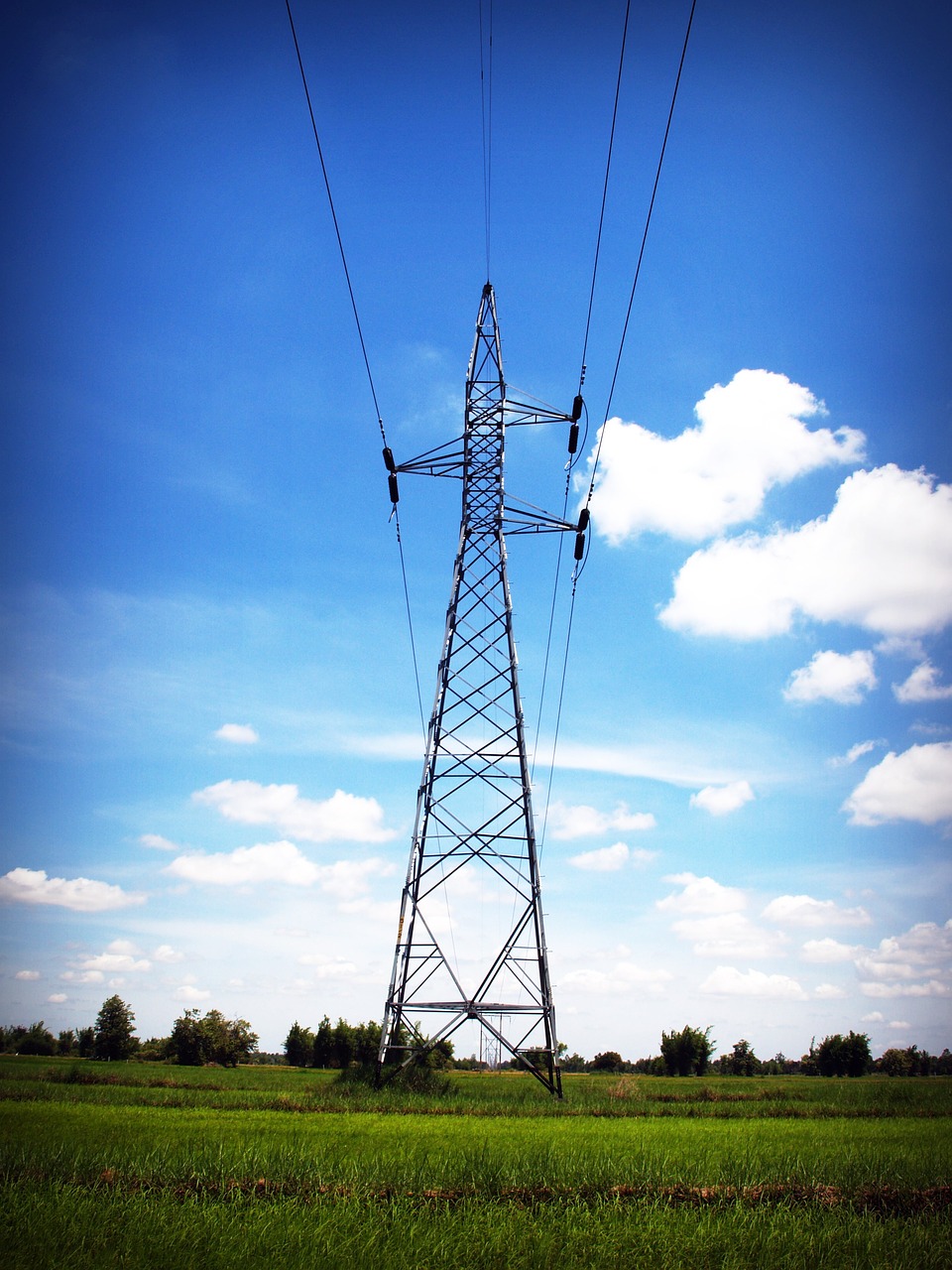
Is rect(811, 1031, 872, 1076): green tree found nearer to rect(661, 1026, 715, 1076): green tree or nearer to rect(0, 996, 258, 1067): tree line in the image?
rect(661, 1026, 715, 1076): green tree

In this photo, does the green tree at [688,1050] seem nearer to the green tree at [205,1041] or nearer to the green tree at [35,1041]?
the green tree at [205,1041]

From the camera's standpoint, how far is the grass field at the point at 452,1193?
6105mm

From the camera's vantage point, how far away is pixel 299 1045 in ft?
276

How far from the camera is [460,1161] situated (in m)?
9.41

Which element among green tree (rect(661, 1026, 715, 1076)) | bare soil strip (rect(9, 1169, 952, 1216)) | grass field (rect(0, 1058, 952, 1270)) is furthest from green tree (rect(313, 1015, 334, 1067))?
bare soil strip (rect(9, 1169, 952, 1216))

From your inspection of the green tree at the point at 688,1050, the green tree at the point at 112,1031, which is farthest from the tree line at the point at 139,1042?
the green tree at the point at 688,1050

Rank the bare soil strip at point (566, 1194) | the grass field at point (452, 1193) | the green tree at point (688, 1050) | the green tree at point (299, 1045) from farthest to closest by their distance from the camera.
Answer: the green tree at point (299, 1045) → the green tree at point (688, 1050) → the bare soil strip at point (566, 1194) → the grass field at point (452, 1193)

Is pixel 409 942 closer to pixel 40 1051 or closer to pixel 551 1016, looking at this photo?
pixel 551 1016

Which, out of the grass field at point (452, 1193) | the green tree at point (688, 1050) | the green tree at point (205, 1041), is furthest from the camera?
the green tree at point (688, 1050)

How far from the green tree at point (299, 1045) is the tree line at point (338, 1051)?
0.33ft

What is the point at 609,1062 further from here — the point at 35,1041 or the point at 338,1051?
the point at 35,1041

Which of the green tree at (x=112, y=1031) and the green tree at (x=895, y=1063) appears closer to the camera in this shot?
the green tree at (x=112, y=1031)

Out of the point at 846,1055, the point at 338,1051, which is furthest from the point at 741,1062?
the point at 338,1051

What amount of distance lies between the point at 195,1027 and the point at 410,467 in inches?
1720
